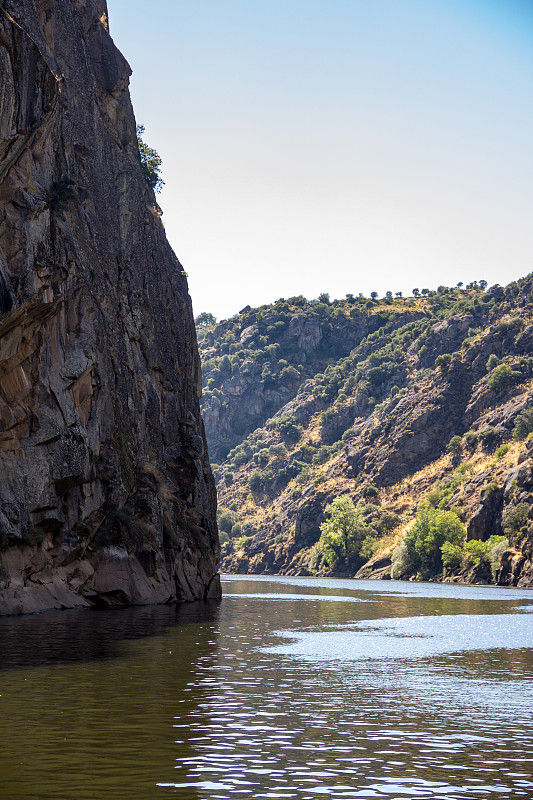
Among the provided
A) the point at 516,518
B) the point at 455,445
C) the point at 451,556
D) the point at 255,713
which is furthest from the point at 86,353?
the point at 455,445

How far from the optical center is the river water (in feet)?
53.2

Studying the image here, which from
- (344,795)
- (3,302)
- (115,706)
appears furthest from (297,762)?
(3,302)

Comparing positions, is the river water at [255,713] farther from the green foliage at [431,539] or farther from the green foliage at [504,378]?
the green foliage at [504,378]

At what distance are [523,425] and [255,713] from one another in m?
148

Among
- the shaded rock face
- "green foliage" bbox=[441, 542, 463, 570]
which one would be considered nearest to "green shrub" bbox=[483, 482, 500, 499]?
"green foliage" bbox=[441, 542, 463, 570]

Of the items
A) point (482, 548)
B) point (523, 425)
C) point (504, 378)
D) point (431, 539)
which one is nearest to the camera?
point (482, 548)

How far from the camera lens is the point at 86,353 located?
5819 cm

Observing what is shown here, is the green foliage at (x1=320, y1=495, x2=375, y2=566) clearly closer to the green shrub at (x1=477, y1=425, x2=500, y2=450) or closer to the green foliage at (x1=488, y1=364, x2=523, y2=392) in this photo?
the green shrub at (x1=477, y1=425, x2=500, y2=450)


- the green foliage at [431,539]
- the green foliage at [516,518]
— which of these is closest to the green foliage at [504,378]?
the green foliage at [431,539]

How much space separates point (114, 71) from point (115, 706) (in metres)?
65.6

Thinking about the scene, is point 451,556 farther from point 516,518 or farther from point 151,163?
point 151,163

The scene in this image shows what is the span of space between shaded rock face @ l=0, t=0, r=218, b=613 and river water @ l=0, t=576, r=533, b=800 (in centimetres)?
924

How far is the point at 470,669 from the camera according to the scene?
3412 cm

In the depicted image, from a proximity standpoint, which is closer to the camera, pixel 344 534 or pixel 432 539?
pixel 432 539
